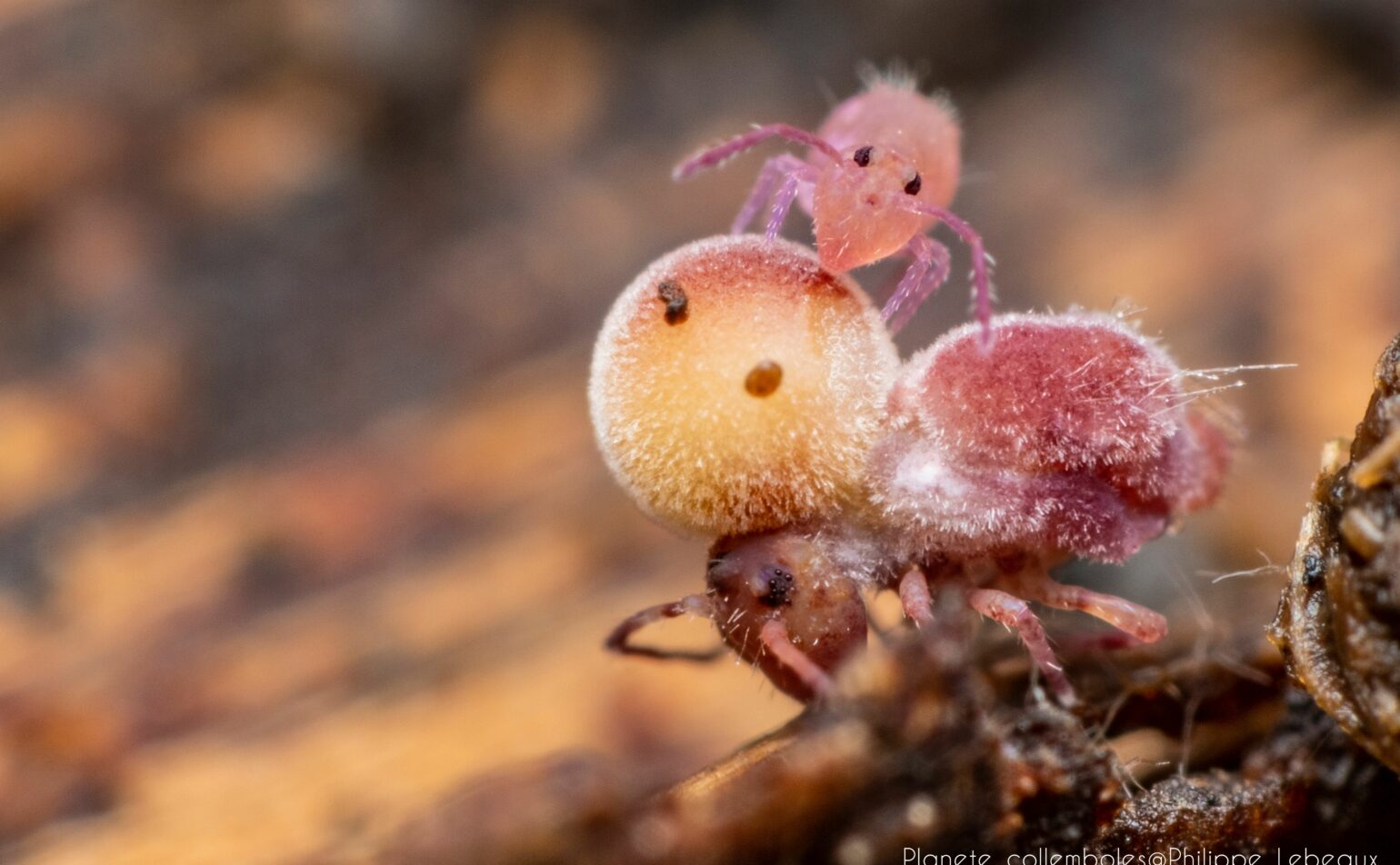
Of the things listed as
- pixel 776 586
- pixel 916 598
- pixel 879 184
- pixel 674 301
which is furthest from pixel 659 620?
pixel 879 184

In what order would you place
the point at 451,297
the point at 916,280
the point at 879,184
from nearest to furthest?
the point at 879,184 → the point at 916,280 → the point at 451,297

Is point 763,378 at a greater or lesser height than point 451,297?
lesser

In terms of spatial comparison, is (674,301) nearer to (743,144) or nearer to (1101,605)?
(743,144)

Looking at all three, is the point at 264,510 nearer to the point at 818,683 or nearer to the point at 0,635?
the point at 0,635

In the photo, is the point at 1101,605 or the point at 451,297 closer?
the point at 1101,605

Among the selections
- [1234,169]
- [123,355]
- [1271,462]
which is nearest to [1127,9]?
[1234,169]

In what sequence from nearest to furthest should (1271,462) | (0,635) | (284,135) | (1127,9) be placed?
1. (0,635)
2. (1271,462)
3. (284,135)
4. (1127,9)

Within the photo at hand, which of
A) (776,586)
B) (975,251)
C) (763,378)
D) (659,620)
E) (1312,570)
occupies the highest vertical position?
(975,251)

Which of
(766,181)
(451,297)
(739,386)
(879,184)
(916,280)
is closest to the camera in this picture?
(739,386)
